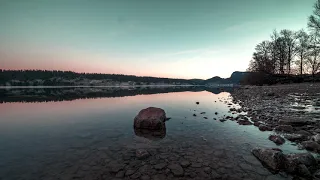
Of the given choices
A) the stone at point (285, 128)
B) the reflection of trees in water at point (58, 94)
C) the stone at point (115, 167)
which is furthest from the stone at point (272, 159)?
the reflection of trees in water at point (58, 94)

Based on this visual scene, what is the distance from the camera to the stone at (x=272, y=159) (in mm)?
5387

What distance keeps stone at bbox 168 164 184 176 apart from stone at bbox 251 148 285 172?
10.2 feet

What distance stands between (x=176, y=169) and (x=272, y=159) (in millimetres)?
3410

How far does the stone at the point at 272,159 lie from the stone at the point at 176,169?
122 inches

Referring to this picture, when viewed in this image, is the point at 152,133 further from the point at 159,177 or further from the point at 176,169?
the point at 159,177

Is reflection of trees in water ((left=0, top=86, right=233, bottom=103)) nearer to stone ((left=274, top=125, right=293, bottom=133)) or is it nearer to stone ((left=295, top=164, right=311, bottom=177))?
stone ((left=274, top=125, right=293, bottom=133))

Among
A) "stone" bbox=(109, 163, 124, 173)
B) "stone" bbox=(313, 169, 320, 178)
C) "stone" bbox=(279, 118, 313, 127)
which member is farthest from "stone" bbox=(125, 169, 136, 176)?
"stone" bbox=(279, 118, 313, 127)

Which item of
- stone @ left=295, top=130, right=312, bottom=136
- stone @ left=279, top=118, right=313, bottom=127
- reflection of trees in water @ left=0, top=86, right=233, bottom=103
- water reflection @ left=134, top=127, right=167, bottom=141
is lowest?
water reflection @ left=134, top=127, right=167, bottom=141

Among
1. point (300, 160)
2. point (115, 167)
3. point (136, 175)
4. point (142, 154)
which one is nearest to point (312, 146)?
point (300, 160)

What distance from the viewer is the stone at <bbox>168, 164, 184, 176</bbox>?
5.48 m

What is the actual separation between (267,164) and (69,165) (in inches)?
291

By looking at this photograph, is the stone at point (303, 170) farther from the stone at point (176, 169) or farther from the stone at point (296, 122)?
the stone at point (296, 122)

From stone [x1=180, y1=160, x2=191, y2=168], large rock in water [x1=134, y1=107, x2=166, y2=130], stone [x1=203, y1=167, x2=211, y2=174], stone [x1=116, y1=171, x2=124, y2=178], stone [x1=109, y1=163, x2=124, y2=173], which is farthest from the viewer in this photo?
large rock in water [x1=134, y1=107, x2=166, y2=130]

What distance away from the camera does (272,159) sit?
5.58 metres
